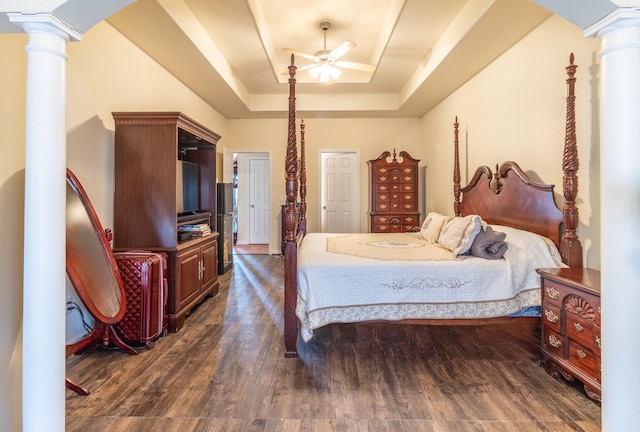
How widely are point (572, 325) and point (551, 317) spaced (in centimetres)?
17

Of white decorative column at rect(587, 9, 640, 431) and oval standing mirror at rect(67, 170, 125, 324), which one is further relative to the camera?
oval standing mirror at rect(67, 170, 125, 324)

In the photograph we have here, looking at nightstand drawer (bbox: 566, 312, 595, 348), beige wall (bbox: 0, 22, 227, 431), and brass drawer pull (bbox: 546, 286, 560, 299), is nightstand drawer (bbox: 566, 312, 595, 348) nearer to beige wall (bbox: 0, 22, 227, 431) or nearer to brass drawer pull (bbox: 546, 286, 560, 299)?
brass drawer pull (bbox: 546, 286, 560, 299)

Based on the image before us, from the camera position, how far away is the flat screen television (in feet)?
11.9

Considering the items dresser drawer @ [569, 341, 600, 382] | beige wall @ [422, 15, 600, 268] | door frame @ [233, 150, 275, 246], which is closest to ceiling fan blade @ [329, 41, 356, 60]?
beige wall @ [422, 15, 600, 268]

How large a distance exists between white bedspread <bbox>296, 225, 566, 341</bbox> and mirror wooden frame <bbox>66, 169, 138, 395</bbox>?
1.28m

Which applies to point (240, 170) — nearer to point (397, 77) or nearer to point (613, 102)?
point (397, 77)

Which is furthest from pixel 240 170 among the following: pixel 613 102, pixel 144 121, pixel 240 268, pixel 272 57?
pixel 613 102

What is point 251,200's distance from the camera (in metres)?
8.02

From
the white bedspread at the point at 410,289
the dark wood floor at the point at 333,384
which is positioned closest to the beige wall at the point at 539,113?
the white bedspread at the point at 410,289

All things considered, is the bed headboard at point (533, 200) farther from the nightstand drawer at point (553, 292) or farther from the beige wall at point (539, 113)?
the nightstand drawer at point (553, 292)

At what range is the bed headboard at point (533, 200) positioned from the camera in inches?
91.0

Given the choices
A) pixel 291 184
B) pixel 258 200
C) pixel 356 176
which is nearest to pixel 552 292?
pixel 291 184

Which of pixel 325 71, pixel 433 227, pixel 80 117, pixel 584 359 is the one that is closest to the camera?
pixel 584 359

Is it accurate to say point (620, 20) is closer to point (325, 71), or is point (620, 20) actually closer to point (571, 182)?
point (571, 182)
